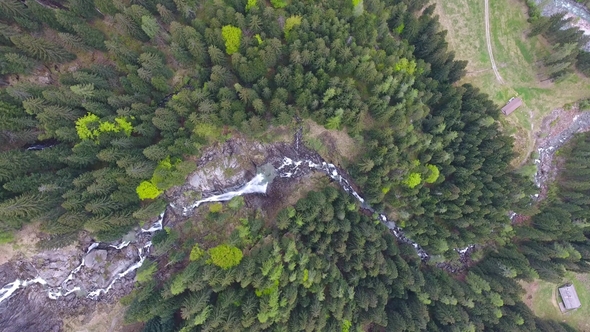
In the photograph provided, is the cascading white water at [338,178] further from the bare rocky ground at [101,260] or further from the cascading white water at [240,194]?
the bare rocky ground at [101,260]

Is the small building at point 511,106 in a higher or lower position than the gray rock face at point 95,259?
higher

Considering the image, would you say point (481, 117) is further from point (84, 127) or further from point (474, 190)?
point (84, 127)

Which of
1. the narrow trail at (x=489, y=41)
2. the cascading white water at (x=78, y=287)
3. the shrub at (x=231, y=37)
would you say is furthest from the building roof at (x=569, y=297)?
the cascading white water at (x=78, y=287)

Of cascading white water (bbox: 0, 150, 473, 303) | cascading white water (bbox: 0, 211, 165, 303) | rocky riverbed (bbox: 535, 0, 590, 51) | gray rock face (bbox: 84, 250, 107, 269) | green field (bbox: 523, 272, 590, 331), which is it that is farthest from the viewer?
rocky riverbed (bbox: 535, 0, 590, 51)

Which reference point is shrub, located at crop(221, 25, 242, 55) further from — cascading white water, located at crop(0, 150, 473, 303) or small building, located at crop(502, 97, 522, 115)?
small building, located at crop(502, 97, 522, 115)

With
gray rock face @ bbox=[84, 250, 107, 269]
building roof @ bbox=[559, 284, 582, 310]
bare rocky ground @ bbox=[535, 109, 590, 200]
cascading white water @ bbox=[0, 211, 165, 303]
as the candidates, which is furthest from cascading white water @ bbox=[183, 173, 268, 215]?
building roof @ bbox=[559, 284, 582, 310]

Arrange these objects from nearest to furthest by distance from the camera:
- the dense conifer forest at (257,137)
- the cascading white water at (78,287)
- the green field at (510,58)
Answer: the dense conifer forest at (257,137), the cascading white water at (78,287), the green field at (510,58)
